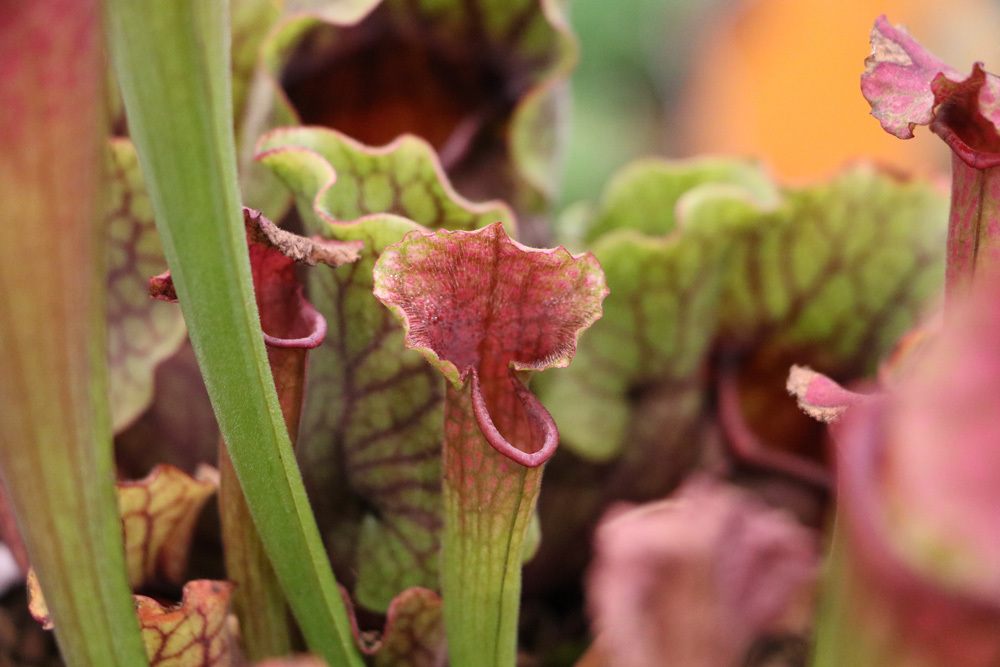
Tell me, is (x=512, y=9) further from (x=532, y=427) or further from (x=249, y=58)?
(x=532, y=427)

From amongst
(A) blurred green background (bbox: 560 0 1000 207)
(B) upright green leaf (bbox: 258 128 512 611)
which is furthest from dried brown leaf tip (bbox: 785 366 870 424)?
(A) blurred green background (bbox: 560 0 1000 207)

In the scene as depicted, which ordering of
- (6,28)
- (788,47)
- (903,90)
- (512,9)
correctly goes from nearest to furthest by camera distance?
(6,28) < (903,90) < (512,9) < (788,47)

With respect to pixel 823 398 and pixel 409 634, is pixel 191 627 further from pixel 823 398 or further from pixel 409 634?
pixel 823 398

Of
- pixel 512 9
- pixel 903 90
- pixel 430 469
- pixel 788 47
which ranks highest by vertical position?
pixel 788 47

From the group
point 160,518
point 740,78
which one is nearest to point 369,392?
point 160,518

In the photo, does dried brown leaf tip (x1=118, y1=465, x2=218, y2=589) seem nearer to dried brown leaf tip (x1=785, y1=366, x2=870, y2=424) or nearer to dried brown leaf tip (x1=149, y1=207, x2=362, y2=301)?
dried brown leaf tip (x1=149, y1=207, x2=362, y2=301)

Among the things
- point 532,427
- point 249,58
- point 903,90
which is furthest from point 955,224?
point 249,58
